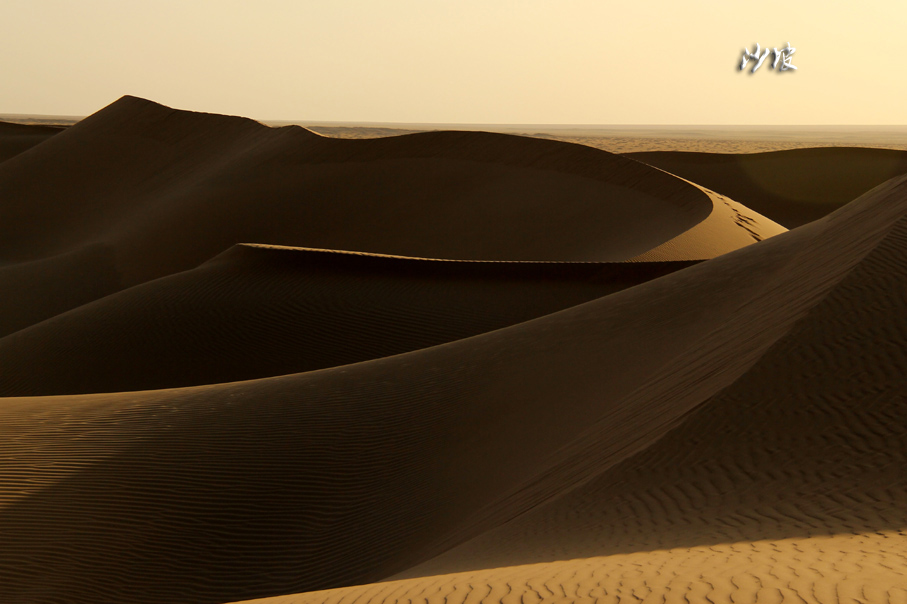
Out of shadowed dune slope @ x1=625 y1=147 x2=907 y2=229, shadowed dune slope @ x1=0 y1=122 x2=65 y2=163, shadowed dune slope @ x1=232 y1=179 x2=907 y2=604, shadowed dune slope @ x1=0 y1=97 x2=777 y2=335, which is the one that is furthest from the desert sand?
shadowed dune slope @ x1=0 y1=122 x2=65 y2=163

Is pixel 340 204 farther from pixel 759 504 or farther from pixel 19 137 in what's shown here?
pixel 19 137

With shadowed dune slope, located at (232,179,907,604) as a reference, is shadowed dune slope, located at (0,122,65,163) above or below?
below

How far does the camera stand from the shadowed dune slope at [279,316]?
1334 cm

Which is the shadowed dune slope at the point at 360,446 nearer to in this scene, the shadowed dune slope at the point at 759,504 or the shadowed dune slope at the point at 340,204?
the shadowed dune slope at the point at 759,504

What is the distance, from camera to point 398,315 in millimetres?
14195

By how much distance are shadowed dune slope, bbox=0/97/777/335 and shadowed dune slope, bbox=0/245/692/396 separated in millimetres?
5243

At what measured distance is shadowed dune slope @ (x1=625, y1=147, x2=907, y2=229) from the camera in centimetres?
3853

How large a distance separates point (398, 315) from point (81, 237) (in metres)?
21.5

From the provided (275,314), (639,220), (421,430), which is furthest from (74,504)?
(639,220)

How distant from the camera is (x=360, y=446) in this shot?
7805 millimetres

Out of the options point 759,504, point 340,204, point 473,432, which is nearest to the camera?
point 759,504

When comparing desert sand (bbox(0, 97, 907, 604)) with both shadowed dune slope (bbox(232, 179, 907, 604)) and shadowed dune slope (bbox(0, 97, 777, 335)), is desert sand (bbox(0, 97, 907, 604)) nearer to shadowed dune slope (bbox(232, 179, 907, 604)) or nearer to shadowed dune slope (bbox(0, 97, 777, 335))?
shadowed dune slope (bbox(232, 179, 907, 604))

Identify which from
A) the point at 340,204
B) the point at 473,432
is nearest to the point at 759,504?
the point at 473,432

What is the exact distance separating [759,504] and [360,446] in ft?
13.2
